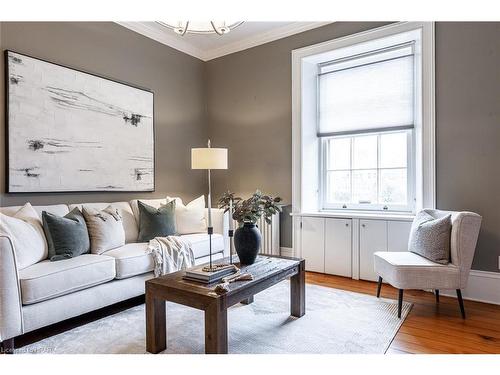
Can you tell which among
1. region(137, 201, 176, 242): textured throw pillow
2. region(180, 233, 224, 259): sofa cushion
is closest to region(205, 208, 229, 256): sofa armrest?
region(180, 233, 224, 259): sofa cushion

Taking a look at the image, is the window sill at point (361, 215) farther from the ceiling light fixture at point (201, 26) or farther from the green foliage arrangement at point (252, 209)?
the ceiling light fixture at point (201, 26)

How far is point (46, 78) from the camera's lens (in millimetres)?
2955

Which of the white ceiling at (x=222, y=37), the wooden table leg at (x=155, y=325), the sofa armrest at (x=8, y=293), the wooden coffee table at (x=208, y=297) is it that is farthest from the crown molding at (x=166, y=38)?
the wooden table leg at (x=155, y=325)

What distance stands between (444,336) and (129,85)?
376 cm

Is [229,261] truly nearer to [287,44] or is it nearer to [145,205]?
[145,205]

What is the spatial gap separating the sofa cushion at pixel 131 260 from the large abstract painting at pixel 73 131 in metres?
0.92

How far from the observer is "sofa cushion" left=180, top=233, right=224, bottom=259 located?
127 inches

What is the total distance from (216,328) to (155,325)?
47 cm

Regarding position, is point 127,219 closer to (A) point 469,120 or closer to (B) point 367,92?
(B) point 367,92

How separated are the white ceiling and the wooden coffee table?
289 centimetres

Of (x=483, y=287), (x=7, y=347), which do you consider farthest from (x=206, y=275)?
(x=483, y=287)

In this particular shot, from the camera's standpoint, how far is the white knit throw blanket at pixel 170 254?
111 inches

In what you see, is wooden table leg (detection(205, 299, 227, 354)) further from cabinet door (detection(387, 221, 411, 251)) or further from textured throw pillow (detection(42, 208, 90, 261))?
cabinet door (detection(387, 221, 411, 251))
